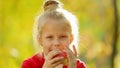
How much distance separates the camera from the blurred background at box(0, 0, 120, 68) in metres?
7.86

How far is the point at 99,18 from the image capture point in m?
9.49

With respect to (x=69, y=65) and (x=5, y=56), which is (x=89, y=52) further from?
(x=69, y=65)

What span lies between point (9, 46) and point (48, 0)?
4.27 meters

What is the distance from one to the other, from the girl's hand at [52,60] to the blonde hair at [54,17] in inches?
9.5

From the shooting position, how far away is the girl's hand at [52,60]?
3.54 metres

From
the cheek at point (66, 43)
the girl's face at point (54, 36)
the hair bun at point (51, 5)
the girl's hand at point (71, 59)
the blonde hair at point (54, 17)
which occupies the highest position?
the hair bun at point (51, 5)

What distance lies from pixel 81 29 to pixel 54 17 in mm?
5490

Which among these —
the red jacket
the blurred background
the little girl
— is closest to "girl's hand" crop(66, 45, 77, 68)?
the little girl

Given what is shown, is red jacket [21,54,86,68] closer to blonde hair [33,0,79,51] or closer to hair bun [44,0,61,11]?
blonde hair [33,0,79,51]

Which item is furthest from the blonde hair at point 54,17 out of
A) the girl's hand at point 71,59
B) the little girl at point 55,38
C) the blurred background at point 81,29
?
the blurred background at point 81,29

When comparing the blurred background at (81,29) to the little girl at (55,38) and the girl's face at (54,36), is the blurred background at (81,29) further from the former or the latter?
the girl's face at (54,36)

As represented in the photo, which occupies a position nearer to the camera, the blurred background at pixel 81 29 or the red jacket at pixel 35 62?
the red jacket at pixel 35 62

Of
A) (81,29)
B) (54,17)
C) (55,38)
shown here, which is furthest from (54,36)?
(81,29)

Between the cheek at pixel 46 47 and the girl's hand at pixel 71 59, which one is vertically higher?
the cheek at pixel 46 47
